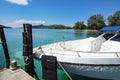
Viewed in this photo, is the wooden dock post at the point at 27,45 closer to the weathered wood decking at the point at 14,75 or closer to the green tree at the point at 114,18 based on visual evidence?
the weathered wood decking at the point at 14,75

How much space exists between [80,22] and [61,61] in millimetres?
59998

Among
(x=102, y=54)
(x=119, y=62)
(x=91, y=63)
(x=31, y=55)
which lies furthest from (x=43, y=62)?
(x=119, y=62)

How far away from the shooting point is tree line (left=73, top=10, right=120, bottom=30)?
47094 mm

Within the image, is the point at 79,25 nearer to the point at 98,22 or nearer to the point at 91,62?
the point at 98,22

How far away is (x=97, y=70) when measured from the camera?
15.5 ft

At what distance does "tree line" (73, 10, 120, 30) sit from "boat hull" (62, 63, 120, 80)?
131 ft

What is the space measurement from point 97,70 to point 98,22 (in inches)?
1850

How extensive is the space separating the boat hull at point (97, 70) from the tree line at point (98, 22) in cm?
3990

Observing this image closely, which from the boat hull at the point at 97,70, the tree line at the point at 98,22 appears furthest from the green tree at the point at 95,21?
the boat hull at the point at 97,70

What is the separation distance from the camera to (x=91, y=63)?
459cm

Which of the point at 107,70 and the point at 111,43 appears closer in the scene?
the point at 107,70

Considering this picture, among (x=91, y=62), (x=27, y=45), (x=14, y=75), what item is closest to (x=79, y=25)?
(x=27, y=45)

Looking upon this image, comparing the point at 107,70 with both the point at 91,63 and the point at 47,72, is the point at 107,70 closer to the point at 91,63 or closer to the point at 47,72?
the point at 91,63

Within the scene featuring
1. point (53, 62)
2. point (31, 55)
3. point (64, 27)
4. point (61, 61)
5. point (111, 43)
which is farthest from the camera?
point (64, 27)
